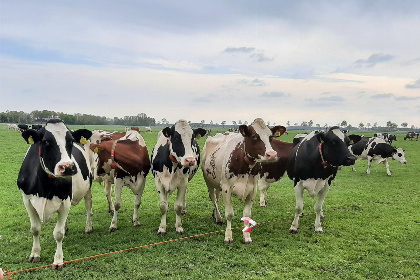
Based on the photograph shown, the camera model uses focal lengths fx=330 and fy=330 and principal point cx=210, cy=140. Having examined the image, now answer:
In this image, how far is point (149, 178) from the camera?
16047 mm

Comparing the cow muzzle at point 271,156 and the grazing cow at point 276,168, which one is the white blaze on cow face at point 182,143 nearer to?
the cow muzzle at point 271,156

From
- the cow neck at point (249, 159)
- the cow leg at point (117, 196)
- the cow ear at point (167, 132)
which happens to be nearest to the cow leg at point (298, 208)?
the cow neck at point (249, 159)

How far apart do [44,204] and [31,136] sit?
115cm

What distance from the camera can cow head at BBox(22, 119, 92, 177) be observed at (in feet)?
16.2

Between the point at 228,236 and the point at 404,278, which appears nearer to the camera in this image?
the point at 404,278

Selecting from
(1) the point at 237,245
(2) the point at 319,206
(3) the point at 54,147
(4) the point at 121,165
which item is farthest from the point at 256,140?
(3) the point at 54,147

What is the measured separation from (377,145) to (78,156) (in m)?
17.6

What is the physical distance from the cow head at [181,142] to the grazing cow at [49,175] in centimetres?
172

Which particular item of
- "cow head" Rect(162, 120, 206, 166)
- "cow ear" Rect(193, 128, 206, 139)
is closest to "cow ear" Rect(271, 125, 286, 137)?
"cow ear" Rect(193, 128, 206, 139)

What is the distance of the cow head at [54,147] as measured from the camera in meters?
4.93

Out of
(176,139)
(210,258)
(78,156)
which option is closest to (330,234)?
(210,258)

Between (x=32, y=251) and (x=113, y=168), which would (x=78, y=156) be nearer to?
(x=113, y=168)

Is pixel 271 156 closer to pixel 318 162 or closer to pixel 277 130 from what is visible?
pixel 277 130

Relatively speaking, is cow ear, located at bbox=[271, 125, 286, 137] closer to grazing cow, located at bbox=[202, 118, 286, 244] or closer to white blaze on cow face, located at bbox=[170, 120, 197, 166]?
grazing cow, located at bbox=[202, 118, 286, 244]
